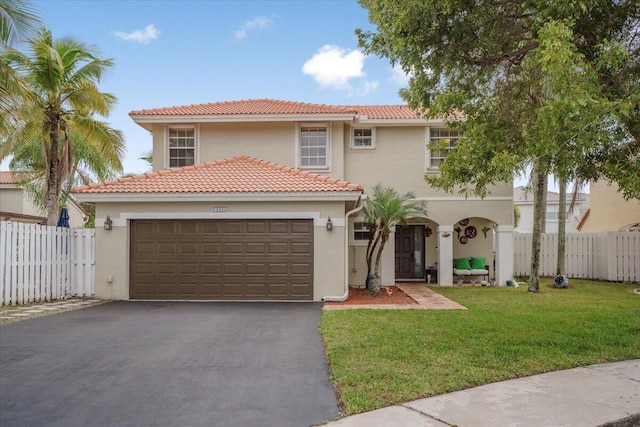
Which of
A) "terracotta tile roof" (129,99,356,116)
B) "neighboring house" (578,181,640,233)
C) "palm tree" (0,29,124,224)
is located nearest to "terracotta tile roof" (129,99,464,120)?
"terracotta tile roof" (129,99,356,116)

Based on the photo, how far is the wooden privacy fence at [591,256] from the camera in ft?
63.3

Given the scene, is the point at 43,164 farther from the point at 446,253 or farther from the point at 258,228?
the point at 446,253

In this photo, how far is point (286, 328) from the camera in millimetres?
9273

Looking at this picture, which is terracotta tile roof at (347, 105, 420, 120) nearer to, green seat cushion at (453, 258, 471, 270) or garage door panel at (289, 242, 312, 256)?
green seat cushion at (453, 258, 471, 270)

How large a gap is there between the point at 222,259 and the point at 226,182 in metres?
2.22

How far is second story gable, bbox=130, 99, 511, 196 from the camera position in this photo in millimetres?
16750

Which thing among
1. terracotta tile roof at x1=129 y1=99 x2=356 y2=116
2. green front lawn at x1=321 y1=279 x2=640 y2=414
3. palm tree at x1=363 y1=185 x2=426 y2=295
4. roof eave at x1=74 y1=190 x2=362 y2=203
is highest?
terracotta tile roof at x1=129 y1=99 x2=356 y2=116

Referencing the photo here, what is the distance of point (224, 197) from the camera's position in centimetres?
1335

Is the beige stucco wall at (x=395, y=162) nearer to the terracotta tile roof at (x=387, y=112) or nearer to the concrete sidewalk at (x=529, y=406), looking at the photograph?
the terracotta tile roof at (x=387, y=112)

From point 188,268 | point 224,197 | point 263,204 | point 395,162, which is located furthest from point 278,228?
point 395,162

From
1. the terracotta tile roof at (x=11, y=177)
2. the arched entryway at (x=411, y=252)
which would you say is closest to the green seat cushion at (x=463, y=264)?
the arched entryway at (x=411, y=252)

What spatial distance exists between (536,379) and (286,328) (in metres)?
4.69

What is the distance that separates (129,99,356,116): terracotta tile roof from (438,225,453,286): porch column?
5.41 meters

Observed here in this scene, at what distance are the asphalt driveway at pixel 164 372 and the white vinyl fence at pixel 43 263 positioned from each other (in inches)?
97.5
